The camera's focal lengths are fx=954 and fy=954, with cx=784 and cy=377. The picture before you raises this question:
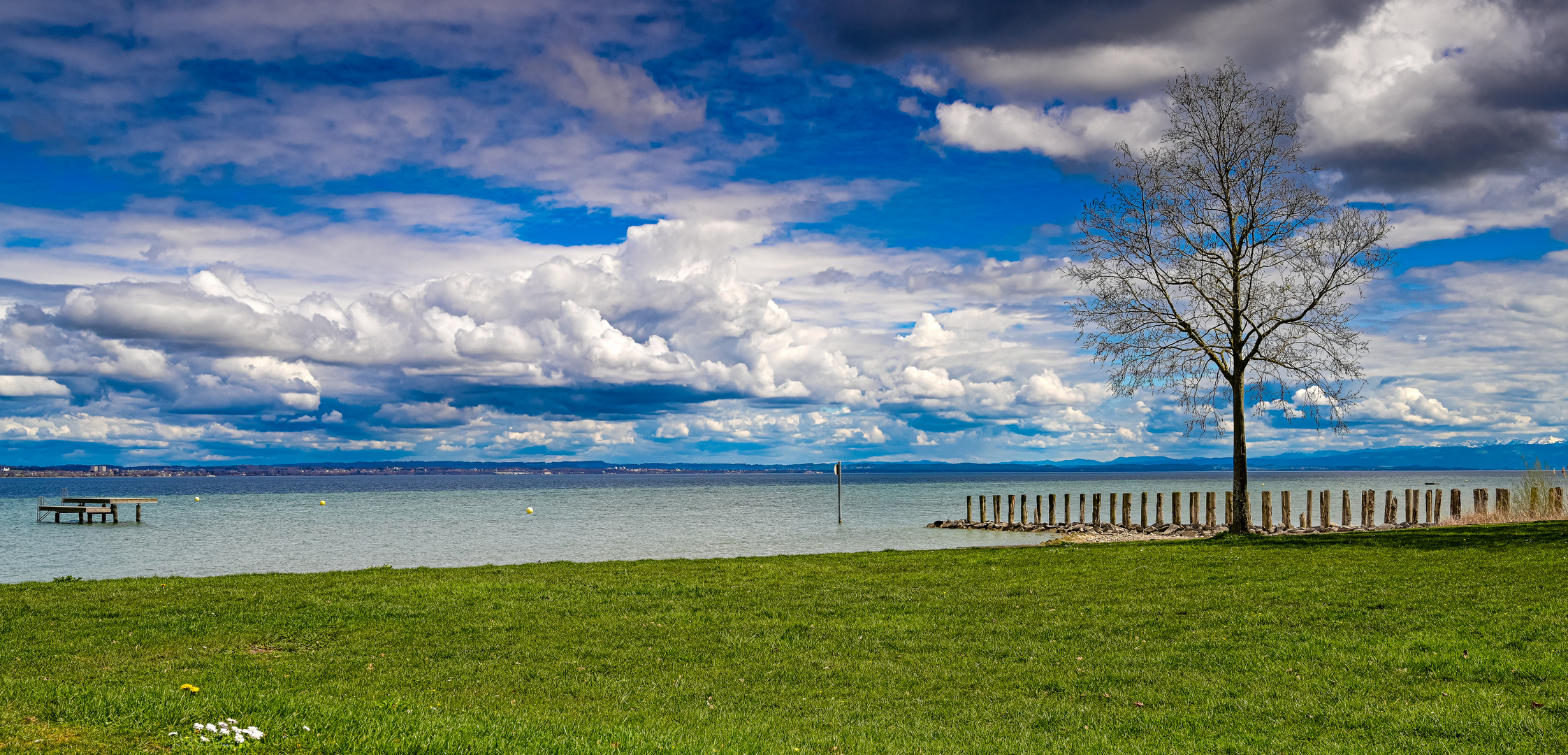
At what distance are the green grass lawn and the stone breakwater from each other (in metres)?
14.3

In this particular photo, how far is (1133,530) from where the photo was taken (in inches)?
1586

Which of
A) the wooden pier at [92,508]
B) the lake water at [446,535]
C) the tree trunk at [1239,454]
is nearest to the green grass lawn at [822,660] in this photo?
the tree trunk at [1239,454]

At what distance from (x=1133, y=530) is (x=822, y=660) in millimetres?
32405

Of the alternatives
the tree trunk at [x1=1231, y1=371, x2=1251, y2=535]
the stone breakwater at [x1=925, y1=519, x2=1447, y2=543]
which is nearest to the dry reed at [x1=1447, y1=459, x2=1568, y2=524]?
the stone breakwater at [x1=925, y1=519, x2=1447, y2=543]

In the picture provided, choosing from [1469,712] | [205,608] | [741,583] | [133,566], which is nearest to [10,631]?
[205,608]

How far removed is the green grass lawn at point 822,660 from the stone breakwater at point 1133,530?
14.3 m

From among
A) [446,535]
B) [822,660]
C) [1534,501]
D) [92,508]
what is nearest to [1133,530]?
[1534,501]

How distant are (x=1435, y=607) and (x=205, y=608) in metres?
17.8

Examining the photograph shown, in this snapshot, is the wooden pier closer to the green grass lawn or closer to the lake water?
the lake water

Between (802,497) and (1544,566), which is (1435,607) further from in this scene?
(802,497)

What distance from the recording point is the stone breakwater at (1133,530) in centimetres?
3216

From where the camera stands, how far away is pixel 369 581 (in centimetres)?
1802

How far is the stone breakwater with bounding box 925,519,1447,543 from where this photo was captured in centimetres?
3216

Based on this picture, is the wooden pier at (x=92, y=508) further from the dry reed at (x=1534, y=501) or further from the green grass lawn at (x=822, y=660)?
the dry reed at (x=1534, y=501)
